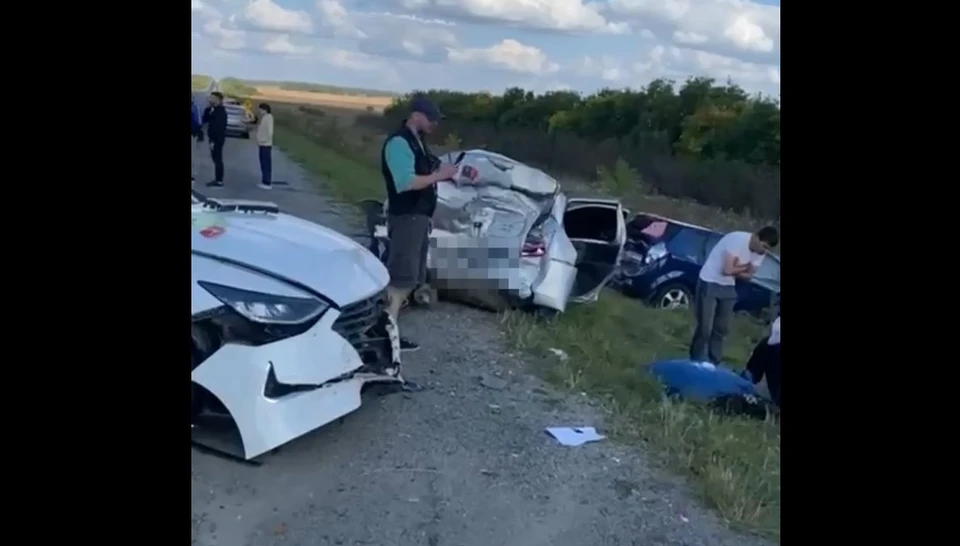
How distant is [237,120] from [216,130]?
2.4 inches

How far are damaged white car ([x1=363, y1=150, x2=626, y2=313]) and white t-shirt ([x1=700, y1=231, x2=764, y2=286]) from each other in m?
0.19

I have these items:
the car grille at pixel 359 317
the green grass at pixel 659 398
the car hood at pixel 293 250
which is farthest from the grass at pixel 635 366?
the car grille at pixel 359 317

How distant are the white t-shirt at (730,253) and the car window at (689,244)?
23mm

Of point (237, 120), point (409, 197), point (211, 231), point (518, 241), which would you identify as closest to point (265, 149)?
point (237, 120)

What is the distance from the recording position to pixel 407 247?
2432 mm

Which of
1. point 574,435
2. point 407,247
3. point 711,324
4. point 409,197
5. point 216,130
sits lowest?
point 574,435

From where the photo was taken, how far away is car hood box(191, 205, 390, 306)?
2.34 meters

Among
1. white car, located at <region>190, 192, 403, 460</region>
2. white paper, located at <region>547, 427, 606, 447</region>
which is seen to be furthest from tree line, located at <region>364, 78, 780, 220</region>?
white paper, located at <region>547, 427, 606, 447</region>

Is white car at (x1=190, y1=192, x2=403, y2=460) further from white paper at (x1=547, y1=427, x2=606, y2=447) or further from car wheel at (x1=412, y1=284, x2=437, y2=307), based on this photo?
white paper at (x1=547, y1=427, x2=606, y2=447)

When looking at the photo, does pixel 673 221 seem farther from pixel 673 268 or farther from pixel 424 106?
pixel 424 106

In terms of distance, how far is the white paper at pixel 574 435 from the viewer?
2377 mm
